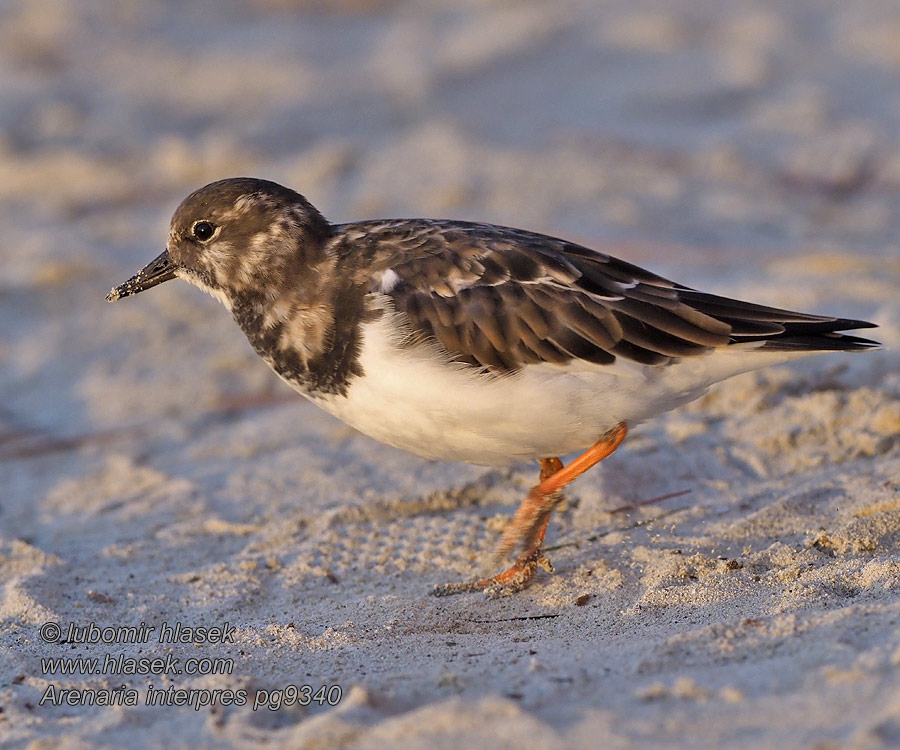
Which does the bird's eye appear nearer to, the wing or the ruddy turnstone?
the ruddy turnstone

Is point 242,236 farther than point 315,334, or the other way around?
point 242,236

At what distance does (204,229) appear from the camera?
15.8 ft

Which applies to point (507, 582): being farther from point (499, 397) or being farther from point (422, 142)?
point (422, 142)

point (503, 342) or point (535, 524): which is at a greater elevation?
point (503, 342)

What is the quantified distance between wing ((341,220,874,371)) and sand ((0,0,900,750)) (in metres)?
0.79

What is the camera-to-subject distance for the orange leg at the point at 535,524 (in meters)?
4.40

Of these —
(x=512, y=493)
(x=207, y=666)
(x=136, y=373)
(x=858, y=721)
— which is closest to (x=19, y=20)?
(x=136, y=373)

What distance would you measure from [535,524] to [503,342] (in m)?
0.78

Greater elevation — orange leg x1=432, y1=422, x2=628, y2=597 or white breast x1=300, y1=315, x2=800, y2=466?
white breast x1=300, y1=315, x2=800, y2=466

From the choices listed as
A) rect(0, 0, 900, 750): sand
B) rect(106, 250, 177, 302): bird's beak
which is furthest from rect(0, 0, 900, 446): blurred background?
rect(106, 250, 177, 302): bird's beak

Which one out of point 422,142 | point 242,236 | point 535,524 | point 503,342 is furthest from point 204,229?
point 422,142

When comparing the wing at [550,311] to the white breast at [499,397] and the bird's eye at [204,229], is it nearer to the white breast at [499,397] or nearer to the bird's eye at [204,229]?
the white breast at [499,397]

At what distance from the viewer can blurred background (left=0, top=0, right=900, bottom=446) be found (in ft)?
24.7

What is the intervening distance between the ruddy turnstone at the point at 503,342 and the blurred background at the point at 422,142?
8.18ft
